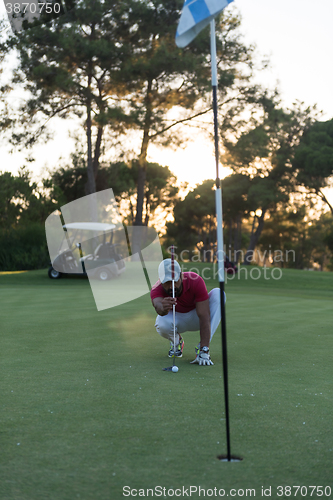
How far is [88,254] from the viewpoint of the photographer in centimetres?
2286

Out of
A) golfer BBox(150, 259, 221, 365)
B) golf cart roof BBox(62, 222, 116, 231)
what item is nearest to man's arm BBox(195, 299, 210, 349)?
golfer BBox(150, 259, 221, 365)

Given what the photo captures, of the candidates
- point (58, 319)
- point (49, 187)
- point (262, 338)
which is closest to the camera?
point (262, 338)

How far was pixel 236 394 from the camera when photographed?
4352mm

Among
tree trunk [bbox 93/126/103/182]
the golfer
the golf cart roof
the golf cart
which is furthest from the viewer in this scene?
tree trunk [bbox 93/126/103/182]

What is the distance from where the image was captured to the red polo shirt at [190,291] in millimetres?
5547

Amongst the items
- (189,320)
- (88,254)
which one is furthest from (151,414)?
(88,254)

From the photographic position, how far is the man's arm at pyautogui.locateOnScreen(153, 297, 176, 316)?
5.29 meters

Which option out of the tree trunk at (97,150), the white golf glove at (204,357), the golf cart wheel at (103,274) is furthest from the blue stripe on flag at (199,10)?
the tree trunk at (97,150)

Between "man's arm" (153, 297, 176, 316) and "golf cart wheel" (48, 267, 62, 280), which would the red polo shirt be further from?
"golf cart wheel" (48, 267, 62, 280)

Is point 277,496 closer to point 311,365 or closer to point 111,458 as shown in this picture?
point 111,458

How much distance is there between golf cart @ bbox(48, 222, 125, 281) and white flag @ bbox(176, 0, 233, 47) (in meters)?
17.9

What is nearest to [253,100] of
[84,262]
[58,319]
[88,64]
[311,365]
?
[88,64]

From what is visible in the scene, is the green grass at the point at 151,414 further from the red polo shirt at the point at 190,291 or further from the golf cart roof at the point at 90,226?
the golf cart roof at the point at 90,226

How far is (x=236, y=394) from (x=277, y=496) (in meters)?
1.82
